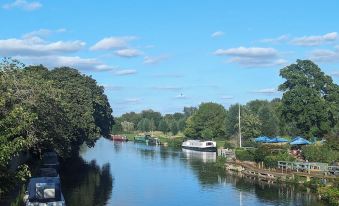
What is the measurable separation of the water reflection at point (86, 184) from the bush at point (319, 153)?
25142 mm

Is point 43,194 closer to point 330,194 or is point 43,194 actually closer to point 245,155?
point 330,194

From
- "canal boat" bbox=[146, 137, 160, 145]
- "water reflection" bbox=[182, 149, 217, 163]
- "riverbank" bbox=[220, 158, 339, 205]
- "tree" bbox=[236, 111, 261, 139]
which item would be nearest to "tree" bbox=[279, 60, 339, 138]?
"riverbank" bbox=[220, 158, 339, 205]

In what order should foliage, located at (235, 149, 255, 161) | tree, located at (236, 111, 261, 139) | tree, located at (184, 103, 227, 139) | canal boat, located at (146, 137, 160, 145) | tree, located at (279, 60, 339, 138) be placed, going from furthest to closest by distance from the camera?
canal boat, located at (146, 137, 160, 145) < tree, located at (184, 103, 227, 139) < tree, located at (236, 111, 261, 139) < tree, located at (279, 60, 339, 138) < foliage, located at (235, 149, 255, 161)

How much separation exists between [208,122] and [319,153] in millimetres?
89439

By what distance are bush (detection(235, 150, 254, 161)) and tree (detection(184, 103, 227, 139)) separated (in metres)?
64.2

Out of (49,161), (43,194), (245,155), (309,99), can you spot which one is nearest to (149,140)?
(309,99)

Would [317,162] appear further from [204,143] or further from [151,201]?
[204,143]

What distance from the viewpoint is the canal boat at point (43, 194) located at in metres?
36.6

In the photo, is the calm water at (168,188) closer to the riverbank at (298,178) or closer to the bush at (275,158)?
the riverbank at (298,178)

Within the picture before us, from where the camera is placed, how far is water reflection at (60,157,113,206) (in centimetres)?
4712

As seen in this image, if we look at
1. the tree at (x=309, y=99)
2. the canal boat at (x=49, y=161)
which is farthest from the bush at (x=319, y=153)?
the canal boat at (x=49, y=161)

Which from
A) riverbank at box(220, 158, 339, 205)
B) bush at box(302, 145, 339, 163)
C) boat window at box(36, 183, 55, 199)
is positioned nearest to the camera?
boat window at box(36, 183, 55, 199)

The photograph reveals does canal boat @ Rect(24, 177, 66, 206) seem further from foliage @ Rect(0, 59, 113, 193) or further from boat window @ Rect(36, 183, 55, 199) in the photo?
foliage @ Rect(0, 59, 113, 193)

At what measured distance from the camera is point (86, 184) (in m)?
58.2
